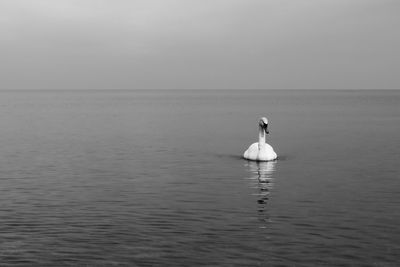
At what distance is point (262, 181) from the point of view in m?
34.0

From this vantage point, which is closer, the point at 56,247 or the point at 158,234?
the point at 56,247

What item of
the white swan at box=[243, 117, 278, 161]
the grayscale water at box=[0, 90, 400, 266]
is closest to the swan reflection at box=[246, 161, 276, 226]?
the grayscale water at box=[0, 90, 400, 266]

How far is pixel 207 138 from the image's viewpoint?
6550 centimetres

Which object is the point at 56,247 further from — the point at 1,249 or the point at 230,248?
the point at 230,248

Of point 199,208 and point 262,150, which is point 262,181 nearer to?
point 262,150

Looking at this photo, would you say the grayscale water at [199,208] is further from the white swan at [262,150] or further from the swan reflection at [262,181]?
the white swan at [262,150]

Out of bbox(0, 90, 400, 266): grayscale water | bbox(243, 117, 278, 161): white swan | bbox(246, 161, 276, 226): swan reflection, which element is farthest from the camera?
bbox(243, 117, 278, 161): white swan

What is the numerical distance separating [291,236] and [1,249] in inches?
402

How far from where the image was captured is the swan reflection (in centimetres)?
2659

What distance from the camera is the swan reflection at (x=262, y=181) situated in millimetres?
26594

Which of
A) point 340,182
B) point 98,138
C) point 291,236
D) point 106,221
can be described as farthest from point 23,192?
point 98,138

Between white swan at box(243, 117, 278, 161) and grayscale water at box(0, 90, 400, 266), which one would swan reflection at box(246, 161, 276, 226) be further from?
white swan at box(243, 117, 278, 161)

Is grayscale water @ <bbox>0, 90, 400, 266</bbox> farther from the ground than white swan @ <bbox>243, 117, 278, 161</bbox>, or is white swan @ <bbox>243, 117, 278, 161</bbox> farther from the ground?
white swan @ <bbox>243, 117, 278, 161</bbox>

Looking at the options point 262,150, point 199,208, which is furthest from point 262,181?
point 199,208
